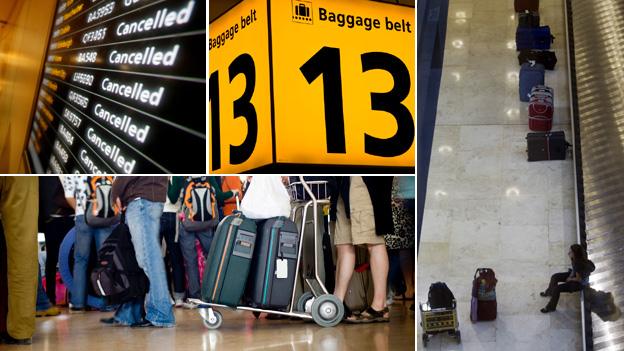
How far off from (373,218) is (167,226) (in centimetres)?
114

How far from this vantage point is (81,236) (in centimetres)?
513

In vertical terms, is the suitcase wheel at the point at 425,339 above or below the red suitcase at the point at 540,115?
below

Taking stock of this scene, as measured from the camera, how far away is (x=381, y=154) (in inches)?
205

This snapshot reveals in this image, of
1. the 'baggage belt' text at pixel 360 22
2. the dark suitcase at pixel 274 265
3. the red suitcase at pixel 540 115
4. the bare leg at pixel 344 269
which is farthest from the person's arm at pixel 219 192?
the red suitcase at pixel 540 115

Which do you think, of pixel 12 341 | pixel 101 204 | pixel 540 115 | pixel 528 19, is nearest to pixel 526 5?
pixel 528 19

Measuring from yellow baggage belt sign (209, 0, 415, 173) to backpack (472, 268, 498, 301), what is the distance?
0.84 m

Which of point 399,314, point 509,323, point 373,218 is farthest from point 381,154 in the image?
point 509,323

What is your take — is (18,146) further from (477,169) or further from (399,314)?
(477,169)

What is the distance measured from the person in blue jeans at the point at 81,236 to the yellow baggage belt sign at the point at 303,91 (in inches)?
28.0

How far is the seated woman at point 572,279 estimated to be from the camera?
540 centimetres

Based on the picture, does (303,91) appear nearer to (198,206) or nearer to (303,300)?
(198,206)

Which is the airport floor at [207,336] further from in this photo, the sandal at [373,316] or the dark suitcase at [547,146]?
the dark suitcase at [547,146]

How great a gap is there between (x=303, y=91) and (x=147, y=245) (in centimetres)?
120

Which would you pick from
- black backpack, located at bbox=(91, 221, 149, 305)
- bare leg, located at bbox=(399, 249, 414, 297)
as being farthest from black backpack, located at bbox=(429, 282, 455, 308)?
black backpack, located at bbox=(91, 221, 149, 305)
